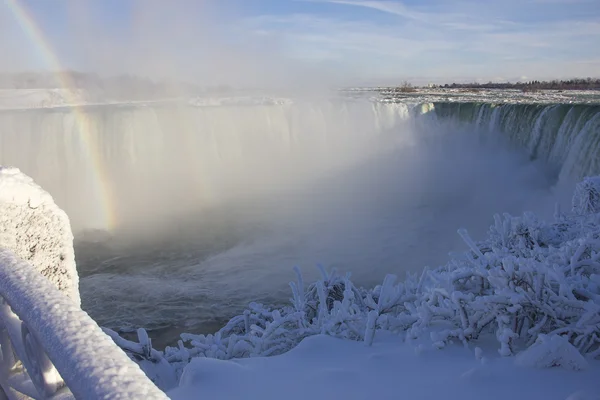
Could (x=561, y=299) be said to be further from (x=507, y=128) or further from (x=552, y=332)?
(x=507, y=128)

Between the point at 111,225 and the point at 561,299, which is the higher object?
the point at 561,299

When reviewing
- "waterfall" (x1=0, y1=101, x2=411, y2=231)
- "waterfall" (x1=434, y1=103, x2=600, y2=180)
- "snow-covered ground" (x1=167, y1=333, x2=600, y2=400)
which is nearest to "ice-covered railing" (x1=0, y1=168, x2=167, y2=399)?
"snow-covered ground" (x1=167, y1=333, x2=600, y2=400)

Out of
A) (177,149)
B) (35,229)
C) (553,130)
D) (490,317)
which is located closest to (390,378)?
(490,317)

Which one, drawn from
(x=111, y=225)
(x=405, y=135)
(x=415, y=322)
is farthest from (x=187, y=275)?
(x=405, y=135)

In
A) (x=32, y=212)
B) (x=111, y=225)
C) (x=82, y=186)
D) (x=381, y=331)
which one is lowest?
(x=111, y=225)

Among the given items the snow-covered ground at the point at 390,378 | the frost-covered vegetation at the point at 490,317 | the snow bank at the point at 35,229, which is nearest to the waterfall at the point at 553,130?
the frost-covered vegetation at the point at 490,317

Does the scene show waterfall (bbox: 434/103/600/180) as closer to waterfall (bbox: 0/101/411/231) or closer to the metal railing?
waterfall (bbox: 0/101/411/231)
